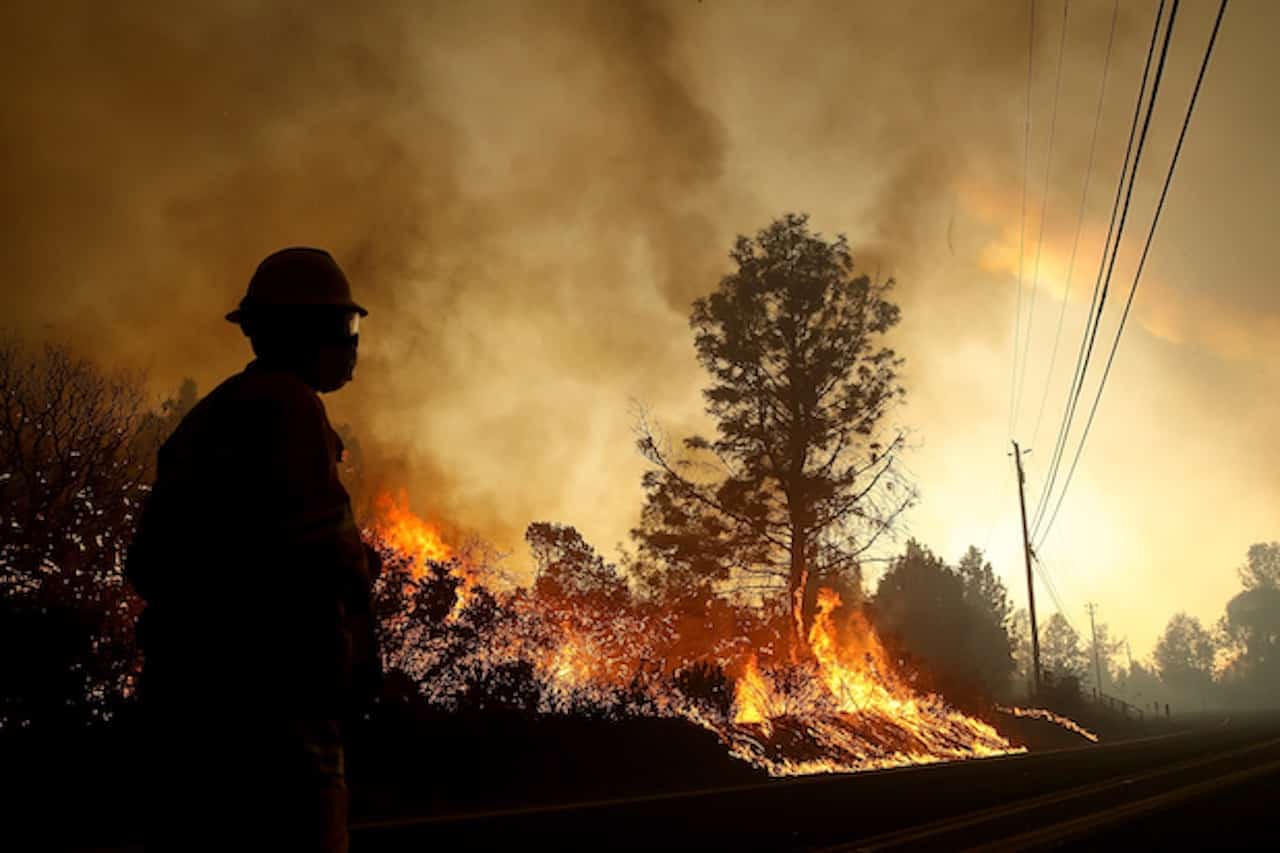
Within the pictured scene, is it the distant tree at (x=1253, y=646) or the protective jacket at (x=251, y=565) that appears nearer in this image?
the protective jacket at (x=251, y=565)

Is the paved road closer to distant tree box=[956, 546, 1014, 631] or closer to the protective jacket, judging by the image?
the protective jacket

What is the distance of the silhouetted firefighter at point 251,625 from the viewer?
1563 millimetres

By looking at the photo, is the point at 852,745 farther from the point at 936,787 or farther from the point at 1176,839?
the point at 1176,839

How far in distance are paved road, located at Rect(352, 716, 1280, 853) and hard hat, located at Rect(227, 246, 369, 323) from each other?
15.4 ft

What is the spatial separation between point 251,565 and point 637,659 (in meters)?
20.6

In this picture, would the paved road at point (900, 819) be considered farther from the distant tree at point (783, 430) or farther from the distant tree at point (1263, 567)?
the distant tree at point (1263, 567)

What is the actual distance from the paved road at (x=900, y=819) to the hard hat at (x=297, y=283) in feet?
15.4

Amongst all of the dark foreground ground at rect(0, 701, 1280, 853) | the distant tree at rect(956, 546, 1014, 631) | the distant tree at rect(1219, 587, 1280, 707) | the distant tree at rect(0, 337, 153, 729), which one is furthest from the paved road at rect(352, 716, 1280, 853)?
the distant tree at rect(1219, 587, 1280, 707)

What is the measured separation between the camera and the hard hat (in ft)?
6.64

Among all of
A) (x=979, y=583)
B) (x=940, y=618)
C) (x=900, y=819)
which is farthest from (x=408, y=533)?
(x=979, y=583)

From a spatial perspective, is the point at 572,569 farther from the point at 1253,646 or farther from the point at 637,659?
the point at 1253,646

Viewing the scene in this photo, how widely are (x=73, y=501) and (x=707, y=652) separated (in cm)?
1666

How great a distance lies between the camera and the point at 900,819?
24.4ft

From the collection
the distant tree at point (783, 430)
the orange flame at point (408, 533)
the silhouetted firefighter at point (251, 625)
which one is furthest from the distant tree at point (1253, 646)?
the silhouetted firefighter at point (251, 625)
